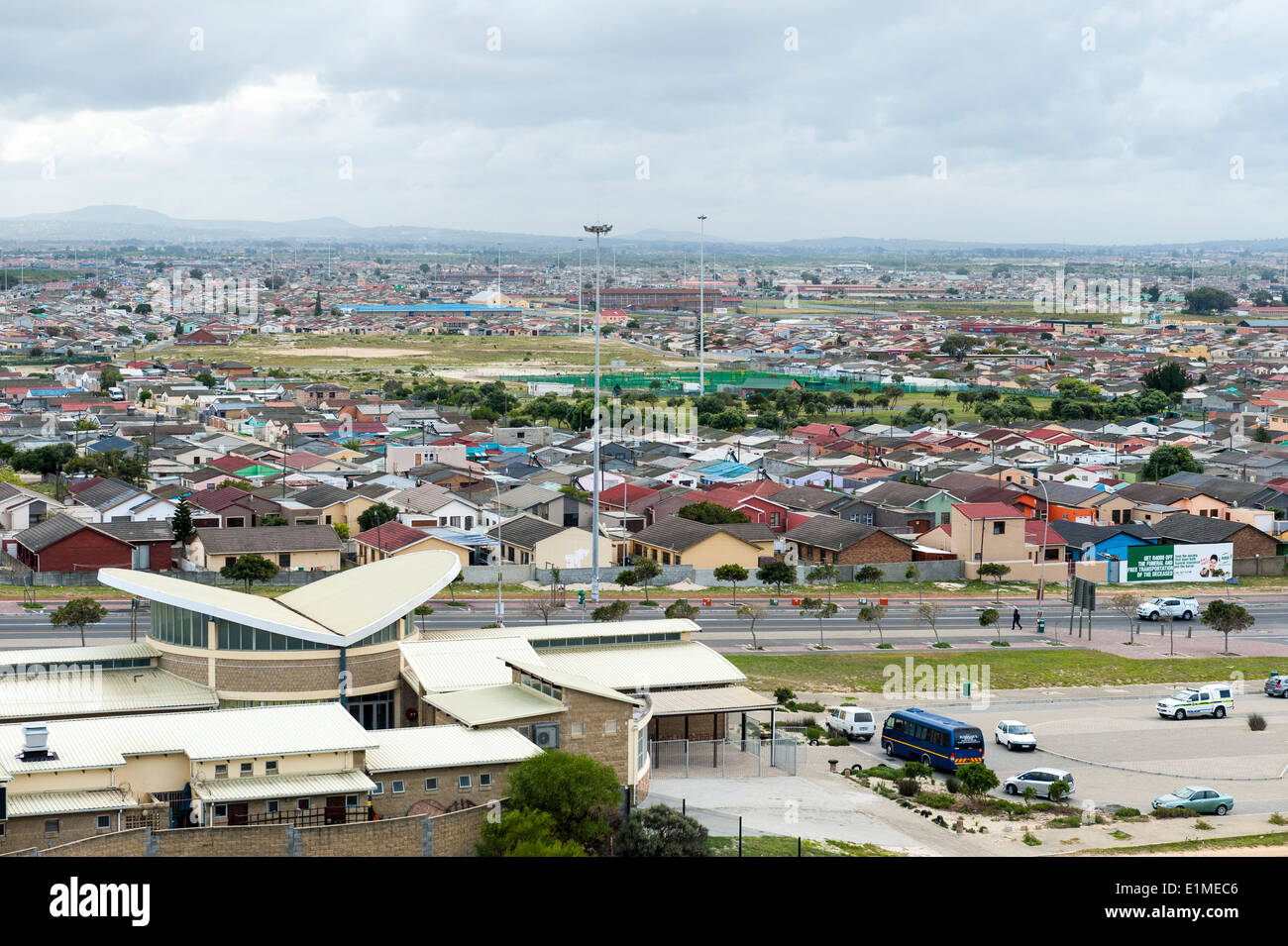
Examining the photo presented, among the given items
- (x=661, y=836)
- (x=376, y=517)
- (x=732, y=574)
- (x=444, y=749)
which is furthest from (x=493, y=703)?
(x=376, y=517)

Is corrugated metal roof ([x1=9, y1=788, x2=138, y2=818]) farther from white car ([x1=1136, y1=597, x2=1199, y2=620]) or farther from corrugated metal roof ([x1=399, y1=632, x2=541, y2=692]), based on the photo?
white car ([x1=1136, y1=597, x2=1199, y2=620])

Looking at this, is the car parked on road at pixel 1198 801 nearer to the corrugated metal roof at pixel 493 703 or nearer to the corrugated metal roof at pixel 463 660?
the corrugated metal roof at pixel 493 703

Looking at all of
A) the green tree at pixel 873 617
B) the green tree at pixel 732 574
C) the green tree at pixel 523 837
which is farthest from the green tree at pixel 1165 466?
the green tree at pixel 523 837

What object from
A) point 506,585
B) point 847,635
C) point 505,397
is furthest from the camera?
point 505,397

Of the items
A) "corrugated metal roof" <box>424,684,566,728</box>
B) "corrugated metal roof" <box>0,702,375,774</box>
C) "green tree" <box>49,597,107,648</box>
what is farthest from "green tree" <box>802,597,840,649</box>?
"corrugated metal roof" <box>0,702,375,774</box>
